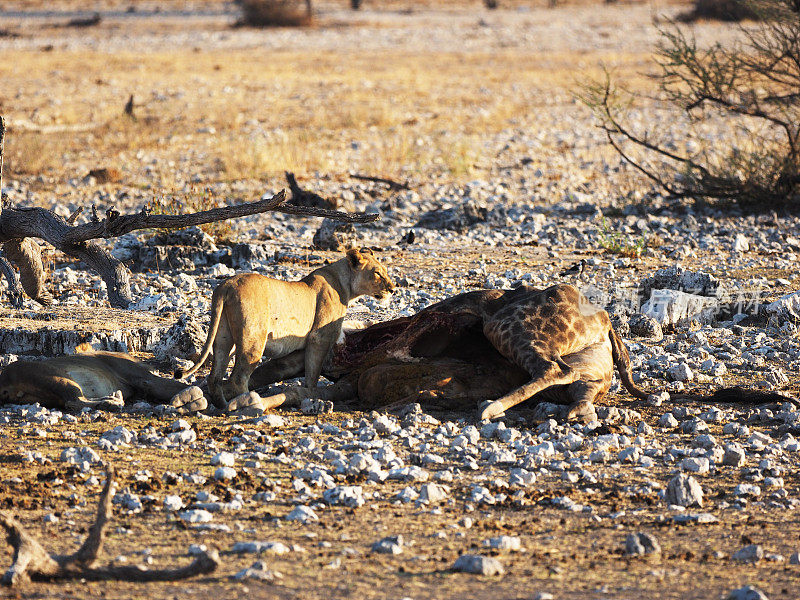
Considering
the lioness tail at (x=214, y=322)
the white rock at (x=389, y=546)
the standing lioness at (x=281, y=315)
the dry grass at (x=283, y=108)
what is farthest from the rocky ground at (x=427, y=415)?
the standing lioness at (x=281, y=315)

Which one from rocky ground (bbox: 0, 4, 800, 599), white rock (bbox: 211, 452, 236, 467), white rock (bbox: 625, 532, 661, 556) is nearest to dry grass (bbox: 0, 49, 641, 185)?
rocky ground (bbox: 0, 4, 800, 599)

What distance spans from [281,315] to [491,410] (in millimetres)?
1628

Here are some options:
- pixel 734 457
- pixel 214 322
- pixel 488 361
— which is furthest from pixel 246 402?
pixel 734 457

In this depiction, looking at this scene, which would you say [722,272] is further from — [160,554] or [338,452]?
[160,554]

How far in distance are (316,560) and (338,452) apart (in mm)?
1576

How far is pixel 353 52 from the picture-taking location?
Answer: 1398 inches

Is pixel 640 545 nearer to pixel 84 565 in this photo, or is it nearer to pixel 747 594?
pixel 747 594

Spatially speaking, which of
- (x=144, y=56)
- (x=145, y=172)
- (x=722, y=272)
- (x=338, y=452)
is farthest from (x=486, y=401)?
(x=144, y=56)

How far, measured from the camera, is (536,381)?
7.40 meters

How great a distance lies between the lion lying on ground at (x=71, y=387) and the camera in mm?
7324

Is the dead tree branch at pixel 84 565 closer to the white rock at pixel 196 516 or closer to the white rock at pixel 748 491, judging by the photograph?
the white rock at pixel 196 516

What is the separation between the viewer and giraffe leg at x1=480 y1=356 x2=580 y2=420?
7197mm

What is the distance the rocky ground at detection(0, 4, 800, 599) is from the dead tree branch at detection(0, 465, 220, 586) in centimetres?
7

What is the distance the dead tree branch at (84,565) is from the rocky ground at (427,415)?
0.23 ft
